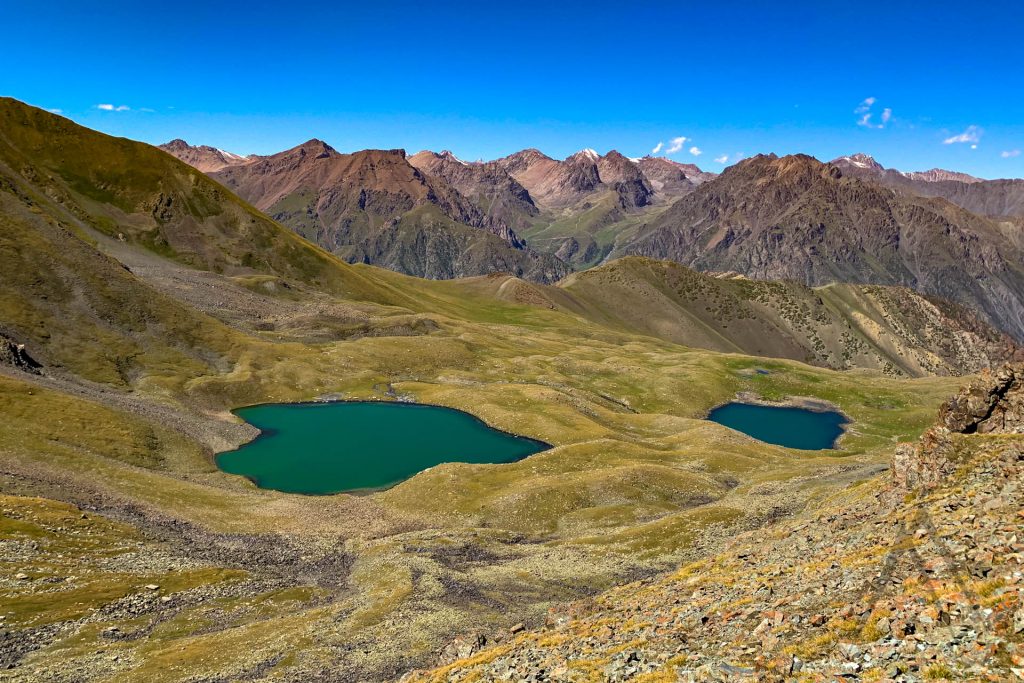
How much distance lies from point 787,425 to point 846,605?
6875 inches

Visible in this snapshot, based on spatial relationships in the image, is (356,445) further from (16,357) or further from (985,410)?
(985,410)

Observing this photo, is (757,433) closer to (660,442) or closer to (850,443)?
(850,443)

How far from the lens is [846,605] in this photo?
24.2m

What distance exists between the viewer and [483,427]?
13725cm

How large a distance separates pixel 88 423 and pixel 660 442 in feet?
357

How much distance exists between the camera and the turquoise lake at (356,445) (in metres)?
105

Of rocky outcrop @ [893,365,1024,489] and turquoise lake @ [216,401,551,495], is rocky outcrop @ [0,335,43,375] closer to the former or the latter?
turquoise lake @ [216,401,551,495]

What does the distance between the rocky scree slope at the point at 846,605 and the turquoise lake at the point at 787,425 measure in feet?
436

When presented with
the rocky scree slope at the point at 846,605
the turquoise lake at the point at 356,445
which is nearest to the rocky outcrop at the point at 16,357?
the turquoise lake at the point at 356,445

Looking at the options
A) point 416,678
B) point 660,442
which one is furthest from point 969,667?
point 660,442

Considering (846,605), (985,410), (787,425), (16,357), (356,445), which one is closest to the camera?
(846,605)

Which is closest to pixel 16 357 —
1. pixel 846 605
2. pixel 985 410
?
pixel 846 605

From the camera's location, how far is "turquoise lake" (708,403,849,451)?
167 meters

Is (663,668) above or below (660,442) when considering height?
above
